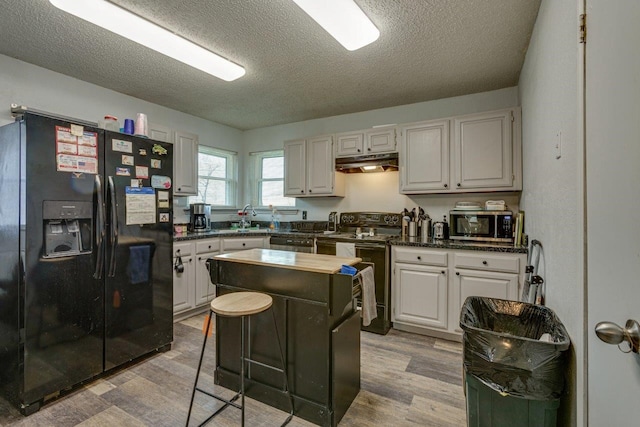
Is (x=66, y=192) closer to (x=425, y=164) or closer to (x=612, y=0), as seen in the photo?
(x=612, y=0)

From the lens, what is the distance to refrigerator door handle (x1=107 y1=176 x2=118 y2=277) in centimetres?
218

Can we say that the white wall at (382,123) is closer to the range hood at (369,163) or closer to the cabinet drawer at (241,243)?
the range hood at (369,163)

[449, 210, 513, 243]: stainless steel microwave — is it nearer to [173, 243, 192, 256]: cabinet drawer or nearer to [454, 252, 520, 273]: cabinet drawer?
[454, 252, 520, 273]: cabinet drawer

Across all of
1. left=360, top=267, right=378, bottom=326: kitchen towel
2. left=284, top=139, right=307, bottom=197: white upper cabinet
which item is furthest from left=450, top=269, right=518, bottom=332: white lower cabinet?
left=284, top=139, right=307, bottom=197: white upper cabinet

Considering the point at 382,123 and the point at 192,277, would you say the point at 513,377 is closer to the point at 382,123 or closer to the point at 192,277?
the point at 192,277

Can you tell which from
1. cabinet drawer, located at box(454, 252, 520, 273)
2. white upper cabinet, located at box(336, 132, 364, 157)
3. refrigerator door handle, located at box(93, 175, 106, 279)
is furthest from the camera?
white upper cabinet, located at box(336, 132, 364, 157)

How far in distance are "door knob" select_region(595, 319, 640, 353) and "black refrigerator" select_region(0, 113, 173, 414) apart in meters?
2.67

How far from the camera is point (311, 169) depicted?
4.01m

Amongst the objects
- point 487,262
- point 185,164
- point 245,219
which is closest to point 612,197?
point 487,262

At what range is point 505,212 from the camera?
2865 mm

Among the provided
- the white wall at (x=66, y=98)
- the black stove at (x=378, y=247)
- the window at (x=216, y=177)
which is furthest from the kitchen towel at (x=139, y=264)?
the window at (x=216, y=177)

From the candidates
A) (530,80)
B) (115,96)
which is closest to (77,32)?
(115,96)

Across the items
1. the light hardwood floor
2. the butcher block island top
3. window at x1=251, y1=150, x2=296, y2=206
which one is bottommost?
the light hardwood floor

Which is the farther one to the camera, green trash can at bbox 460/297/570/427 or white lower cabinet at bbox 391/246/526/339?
white lower cabinet at bbox 391/246/526/339
